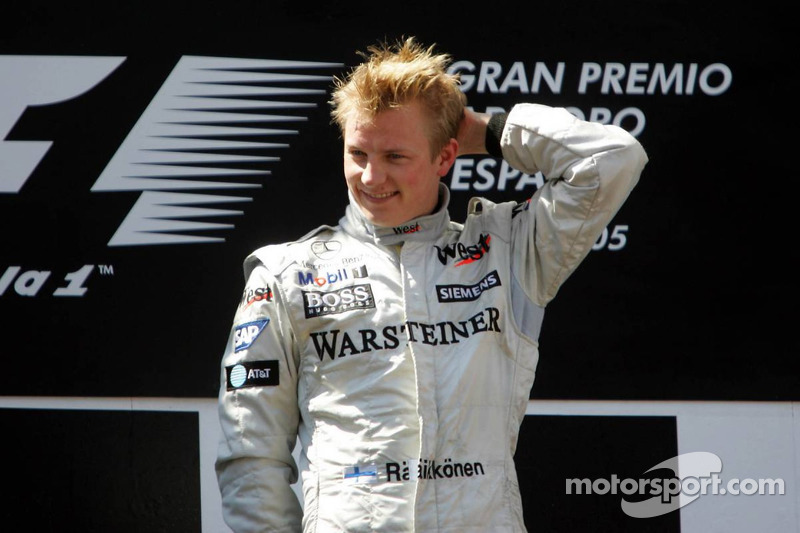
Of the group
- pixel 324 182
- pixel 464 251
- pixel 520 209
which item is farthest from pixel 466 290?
pixel 324 182

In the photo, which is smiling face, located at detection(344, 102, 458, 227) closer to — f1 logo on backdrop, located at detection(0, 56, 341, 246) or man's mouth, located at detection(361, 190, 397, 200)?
man's mouth, located at detection(361, 190, 397, 200)

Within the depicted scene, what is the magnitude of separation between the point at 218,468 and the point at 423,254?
1.89ft

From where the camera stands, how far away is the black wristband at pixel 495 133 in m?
2.06

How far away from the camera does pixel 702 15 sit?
297cm

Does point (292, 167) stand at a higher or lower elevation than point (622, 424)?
higher

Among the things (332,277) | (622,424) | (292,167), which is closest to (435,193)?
(332,277)

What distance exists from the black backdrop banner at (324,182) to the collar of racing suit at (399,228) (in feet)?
3.14

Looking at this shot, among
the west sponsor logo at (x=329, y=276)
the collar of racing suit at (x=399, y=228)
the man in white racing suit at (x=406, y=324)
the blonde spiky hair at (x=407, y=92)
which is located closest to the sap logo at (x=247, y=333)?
the man in white racing suit at (x=406, y=324)

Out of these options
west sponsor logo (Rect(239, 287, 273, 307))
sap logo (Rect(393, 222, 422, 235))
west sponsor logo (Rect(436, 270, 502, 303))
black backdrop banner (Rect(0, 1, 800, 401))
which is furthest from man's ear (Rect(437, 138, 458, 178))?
black backdrop banner (Rect(0, 1, 800, 401))

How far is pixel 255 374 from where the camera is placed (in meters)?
1.87

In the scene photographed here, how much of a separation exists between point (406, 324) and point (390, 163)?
0.32m

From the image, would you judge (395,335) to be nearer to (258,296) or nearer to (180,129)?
(258,296)

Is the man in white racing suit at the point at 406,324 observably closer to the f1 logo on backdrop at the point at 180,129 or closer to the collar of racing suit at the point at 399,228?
the collar of racing suit at the point at 399,228

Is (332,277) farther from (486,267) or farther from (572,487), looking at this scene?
(572,487)
